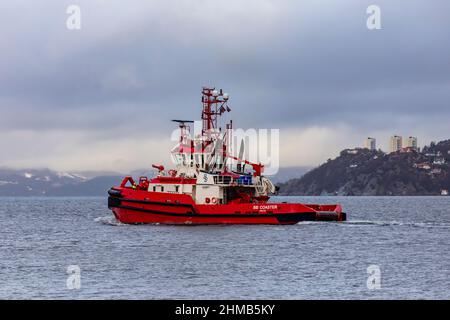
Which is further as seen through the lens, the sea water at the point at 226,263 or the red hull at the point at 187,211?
the red hull at the point at 187,211

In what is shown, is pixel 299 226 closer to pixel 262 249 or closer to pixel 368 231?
pixel 368 231

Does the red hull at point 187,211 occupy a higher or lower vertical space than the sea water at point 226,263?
higher

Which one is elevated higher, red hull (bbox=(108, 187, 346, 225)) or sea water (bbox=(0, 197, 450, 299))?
red hull (bbox=(108, 187, 346, 225))

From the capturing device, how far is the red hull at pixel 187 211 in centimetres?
6197

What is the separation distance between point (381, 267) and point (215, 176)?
23083 millimetres

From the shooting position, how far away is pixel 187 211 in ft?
203

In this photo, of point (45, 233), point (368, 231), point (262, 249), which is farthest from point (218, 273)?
point (45, 233)

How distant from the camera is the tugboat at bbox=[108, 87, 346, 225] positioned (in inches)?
2450

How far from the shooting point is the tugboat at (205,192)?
62.2m

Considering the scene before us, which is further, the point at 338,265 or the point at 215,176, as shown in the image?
the point at 215,176

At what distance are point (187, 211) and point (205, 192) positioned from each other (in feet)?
7.60

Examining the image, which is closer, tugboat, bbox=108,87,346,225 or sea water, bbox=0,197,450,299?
sea water, bbox=0,197,450,299

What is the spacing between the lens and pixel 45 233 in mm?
70812
